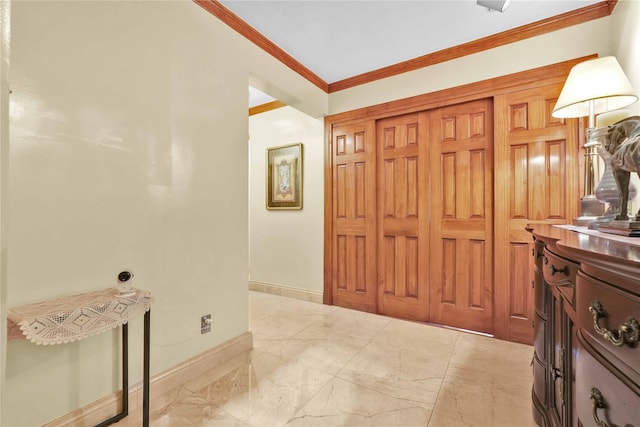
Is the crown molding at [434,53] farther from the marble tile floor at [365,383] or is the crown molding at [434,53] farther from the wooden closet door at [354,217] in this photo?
the marble tile floor at [365,383]

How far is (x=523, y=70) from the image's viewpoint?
7.81 ft

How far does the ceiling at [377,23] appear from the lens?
209 centimetres

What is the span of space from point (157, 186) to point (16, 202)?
61 centimetres

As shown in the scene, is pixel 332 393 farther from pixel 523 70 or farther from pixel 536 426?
pixel 523 70

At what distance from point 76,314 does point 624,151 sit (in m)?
2.02

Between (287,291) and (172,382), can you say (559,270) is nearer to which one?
(172,382)

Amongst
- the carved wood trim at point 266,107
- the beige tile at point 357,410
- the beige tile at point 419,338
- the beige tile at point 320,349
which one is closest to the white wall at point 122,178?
the beige tile at point 320,349

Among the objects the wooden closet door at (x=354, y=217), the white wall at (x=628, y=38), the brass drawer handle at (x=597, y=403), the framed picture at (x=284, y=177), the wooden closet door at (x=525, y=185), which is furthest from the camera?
the framed picture at (x=284, y=177)

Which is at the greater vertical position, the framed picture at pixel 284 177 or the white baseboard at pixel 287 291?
the framed picture at pixel 284 177

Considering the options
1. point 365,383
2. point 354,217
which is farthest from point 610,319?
point 354,217

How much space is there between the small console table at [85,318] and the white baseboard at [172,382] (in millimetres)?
48

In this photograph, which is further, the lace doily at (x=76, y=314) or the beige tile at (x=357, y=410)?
the beige tile at (x=357, y=410)

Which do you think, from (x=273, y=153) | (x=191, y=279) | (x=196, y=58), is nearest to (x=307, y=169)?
(x=273, y=153)

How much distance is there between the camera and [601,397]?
0.65 metres
